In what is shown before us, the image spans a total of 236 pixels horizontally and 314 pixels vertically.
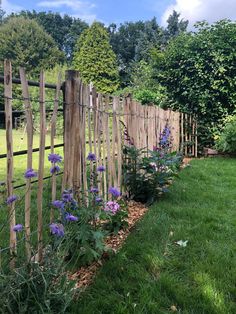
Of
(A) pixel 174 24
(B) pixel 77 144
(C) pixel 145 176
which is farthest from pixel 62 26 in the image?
(B) pixel 77 144

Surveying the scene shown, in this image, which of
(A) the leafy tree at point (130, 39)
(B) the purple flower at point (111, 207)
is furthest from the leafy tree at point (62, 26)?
(B) the purple flower at point (111, 207)

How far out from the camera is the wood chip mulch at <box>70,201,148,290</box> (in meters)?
2.64

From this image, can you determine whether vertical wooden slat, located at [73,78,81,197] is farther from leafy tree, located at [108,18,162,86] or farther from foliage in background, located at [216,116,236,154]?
leafy tree, located at [108,18,162,86]

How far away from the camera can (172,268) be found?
2850mm

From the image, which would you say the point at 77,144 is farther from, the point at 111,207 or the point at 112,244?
the point at 112,244

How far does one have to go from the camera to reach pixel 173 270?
2820 millimetres

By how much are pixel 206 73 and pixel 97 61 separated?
21453 mm

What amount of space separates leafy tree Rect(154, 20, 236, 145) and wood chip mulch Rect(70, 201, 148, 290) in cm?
716

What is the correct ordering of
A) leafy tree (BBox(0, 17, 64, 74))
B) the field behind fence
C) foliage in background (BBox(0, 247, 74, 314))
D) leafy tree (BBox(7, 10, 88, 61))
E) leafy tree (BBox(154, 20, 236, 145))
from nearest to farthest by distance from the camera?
foliage in background (BBox(0, 247, 74, 314)) → the field behind fence → leafy tree (BBox(154, 20, 236, 145)) → leafy tree (BBox(0, 17, 64, 74)) → leafy tree (BBox(7, 10, 88, 61))

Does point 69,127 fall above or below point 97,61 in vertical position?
below

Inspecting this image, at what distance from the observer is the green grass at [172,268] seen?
7.63 ft

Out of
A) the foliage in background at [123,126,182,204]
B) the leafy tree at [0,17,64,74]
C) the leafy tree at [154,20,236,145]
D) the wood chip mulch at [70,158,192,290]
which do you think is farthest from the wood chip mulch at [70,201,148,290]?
the leafy tree at [0,17,64,74]

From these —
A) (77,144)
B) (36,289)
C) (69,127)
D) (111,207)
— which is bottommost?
(36,289)

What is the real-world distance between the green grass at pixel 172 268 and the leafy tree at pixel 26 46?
102ft
